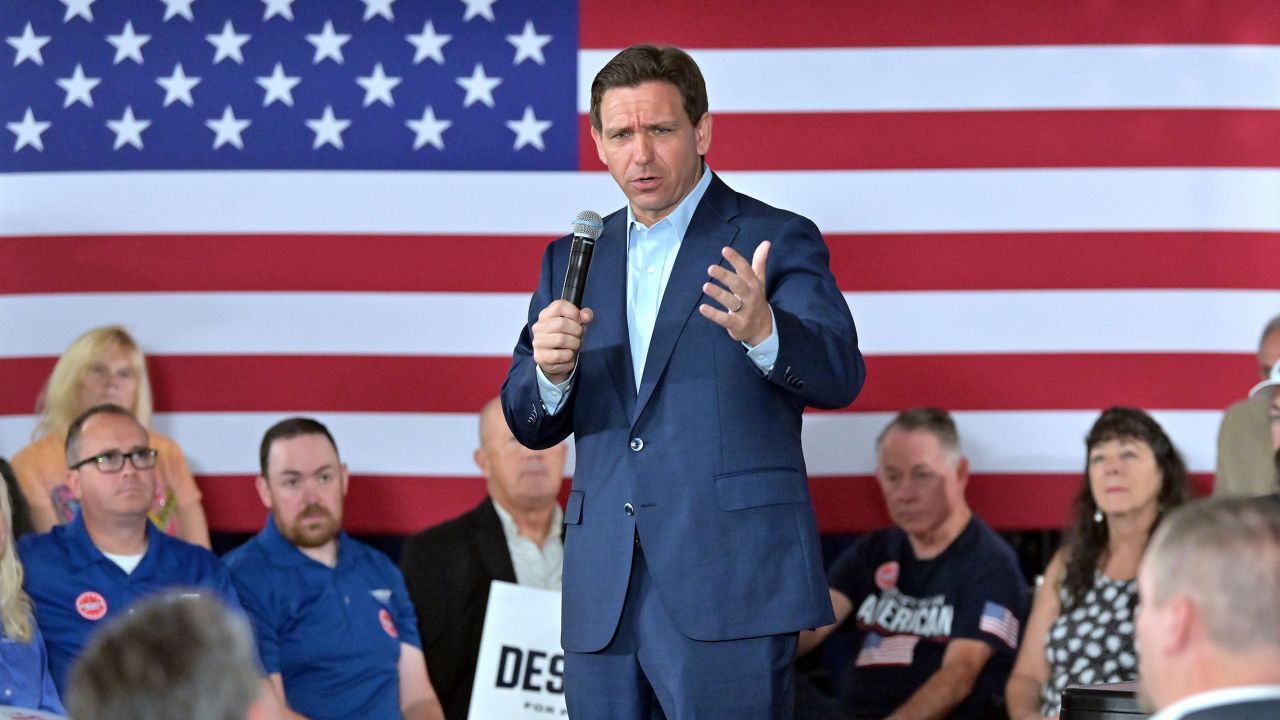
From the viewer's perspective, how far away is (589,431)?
2.31 m

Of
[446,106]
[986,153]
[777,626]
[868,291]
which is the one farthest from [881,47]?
[777,626]

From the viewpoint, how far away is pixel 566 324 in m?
2.10

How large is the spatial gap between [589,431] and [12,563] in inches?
75.9

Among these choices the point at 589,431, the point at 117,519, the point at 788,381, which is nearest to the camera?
the point at 788,381

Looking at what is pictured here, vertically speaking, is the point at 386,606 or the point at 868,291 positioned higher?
the point at 868,291

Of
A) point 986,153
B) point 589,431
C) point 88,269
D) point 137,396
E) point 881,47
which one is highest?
point 881,47

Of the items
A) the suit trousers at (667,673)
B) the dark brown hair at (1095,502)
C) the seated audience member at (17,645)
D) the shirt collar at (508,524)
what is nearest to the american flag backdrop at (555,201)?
the shirt collar at (508,524)

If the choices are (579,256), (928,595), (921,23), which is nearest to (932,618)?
(928,595)

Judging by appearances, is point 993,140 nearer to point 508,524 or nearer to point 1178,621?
point 508,524

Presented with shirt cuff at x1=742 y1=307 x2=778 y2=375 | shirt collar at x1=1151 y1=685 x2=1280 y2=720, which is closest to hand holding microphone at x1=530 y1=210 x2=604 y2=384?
shirt cuff at x1=742 y1=307 x2=778 y2=375

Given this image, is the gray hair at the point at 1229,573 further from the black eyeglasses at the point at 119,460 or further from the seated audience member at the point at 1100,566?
the black eyeglasses at the point at 119,460

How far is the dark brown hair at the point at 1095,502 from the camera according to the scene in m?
4.07

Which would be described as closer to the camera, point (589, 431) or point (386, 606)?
point (589, 431)

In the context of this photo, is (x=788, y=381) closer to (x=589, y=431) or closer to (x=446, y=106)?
(x=589, y=431)
